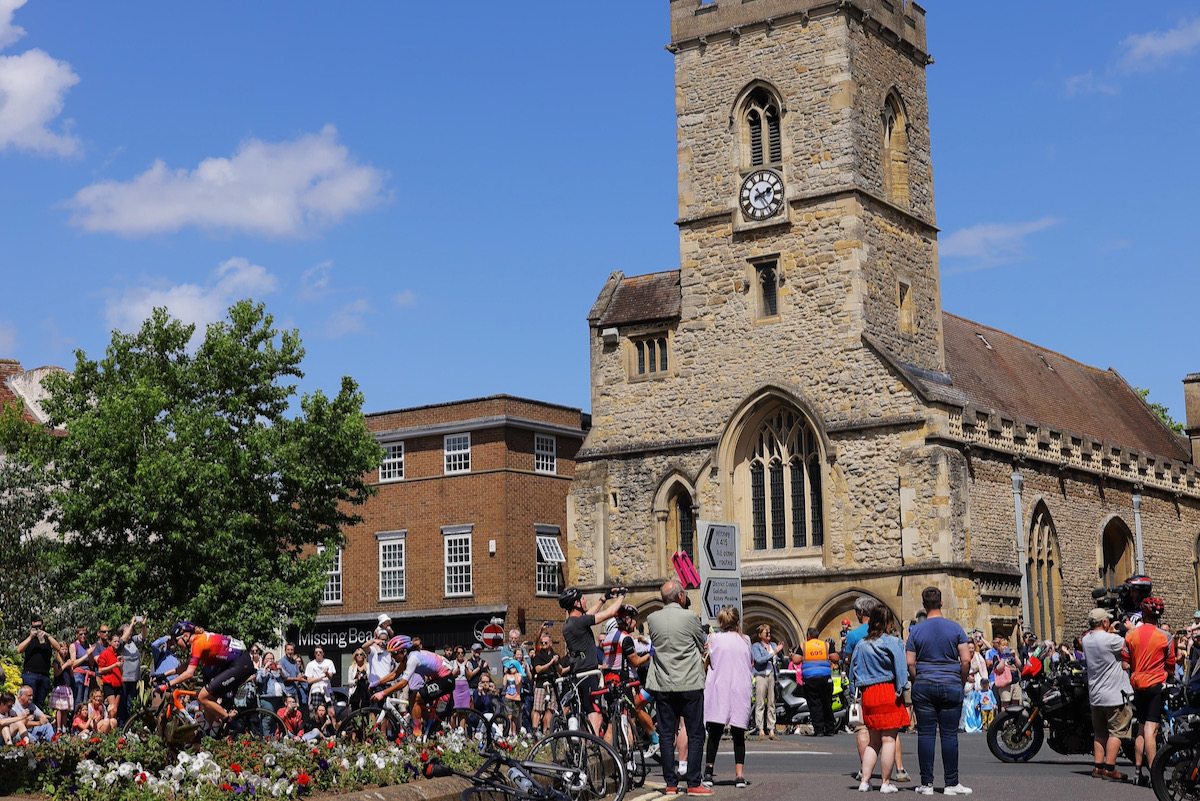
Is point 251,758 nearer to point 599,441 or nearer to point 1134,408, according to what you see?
point 599,441

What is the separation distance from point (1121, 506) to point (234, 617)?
23.1 metres

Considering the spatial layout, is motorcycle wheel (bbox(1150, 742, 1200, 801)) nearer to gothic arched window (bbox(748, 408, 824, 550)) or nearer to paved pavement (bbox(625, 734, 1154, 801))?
paved pavement (bbox(625, 734, 1154, 801))

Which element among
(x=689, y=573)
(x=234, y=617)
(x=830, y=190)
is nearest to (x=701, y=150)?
(x=830, y=190)

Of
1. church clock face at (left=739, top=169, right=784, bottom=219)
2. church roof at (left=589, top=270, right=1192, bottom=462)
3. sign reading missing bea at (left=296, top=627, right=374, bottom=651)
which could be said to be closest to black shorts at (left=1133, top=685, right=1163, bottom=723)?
church roof at (left=589, top=270, right=1192, bottom=462)

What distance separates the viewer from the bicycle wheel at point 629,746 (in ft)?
44.6

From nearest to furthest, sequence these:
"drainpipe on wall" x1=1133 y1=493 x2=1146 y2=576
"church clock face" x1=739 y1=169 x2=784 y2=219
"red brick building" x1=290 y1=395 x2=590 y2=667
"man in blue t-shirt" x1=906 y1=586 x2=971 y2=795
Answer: "man in blue t-shirt" x1=906 y1=586 x2=971 y2=795 < "church clock face" x1=739 y1=169 x2=784 y2=219 < "drainpipe on wall" x1=1133 y1=493 x2=1146 y2=576 < "red brick building" x1=290 y1=395 x2=590 y2=667

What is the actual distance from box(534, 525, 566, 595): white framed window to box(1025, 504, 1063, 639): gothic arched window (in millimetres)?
13309

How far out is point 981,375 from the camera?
40562 mm

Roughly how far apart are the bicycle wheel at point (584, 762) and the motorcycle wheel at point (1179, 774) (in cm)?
439

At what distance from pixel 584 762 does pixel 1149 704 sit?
Result: 19.8 feet

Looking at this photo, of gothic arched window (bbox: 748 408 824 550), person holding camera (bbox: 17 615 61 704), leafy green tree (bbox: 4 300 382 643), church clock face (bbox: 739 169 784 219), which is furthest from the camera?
church clock face (bbox: 739 169 784 219)

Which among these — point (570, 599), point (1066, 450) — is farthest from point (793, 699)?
point (1066, 450)

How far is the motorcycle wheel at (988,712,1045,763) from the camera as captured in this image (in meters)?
17.1

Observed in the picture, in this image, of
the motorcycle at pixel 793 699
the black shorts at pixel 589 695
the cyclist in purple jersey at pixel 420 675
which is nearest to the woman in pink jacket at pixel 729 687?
the black shorts at pixel 589 695
